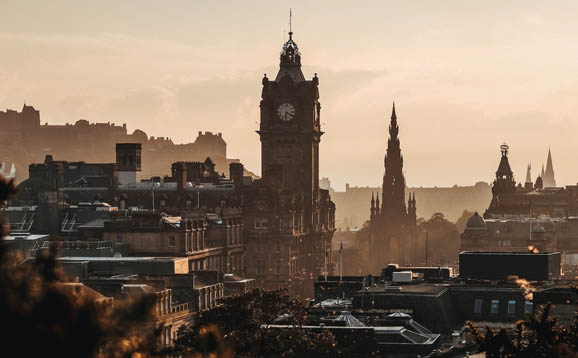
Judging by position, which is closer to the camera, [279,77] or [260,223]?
[260,223]

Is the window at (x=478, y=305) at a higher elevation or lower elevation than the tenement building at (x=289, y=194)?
lower

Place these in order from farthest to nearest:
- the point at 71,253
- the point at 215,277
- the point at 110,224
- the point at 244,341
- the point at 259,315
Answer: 1. the point at 110,224
2. the point at 71,253
3. the point at 215,277
4. the point at 259,315
5. the point at 244,341

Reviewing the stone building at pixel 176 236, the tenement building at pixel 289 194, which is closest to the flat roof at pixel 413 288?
the stone building at pixel 176 236

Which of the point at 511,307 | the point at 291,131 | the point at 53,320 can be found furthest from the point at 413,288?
the point at 291,131

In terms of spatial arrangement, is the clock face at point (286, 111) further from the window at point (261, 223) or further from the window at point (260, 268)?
the window at point (260, 268)

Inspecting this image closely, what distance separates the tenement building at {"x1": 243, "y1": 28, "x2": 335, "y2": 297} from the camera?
174m

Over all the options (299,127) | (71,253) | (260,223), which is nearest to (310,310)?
(71,253)

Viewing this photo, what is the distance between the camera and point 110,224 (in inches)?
5714

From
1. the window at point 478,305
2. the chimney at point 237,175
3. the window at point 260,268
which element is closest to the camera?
the window at point 478,305

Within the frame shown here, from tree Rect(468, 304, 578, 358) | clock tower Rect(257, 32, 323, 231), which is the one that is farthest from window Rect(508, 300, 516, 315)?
clock tower Rect(257, 32, 323, 231)

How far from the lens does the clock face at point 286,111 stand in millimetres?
186250

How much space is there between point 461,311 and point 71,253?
45.7 metres

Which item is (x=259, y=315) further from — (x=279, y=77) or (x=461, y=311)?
(x=279, y=77)

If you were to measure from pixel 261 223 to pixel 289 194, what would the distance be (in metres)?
5.21
